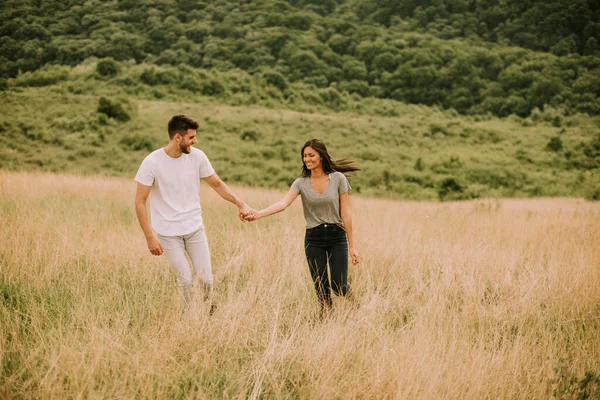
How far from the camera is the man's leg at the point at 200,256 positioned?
4.39 m

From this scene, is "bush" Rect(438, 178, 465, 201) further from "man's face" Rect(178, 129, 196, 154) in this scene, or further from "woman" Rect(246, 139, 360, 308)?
"man's face" Rect(178, 129, 196, 154)

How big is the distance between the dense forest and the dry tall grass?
38.6 m

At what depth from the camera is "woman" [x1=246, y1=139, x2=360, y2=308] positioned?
4508 millimetres

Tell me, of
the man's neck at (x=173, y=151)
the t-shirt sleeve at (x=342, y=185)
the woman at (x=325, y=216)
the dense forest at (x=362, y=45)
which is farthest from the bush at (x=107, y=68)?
the t-shirt sleeve at (x=342, y=185)

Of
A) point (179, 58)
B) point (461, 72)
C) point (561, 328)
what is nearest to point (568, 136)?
point (461, 72)

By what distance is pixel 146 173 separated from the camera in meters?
4.14

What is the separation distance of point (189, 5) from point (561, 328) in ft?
227

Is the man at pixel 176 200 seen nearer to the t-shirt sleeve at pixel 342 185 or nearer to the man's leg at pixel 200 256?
the man's leg at pixel 200 256

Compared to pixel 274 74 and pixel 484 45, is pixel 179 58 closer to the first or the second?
pixel 274 74

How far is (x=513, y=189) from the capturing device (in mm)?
22422

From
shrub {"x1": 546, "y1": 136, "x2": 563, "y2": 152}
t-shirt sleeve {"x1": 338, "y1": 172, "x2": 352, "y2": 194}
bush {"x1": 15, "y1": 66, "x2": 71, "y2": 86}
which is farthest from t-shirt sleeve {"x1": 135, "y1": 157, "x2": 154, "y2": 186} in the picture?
bush {"x1": 15, "y1": 66, "x2": 71, "y2": 86}

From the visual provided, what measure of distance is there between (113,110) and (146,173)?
95.4 feet

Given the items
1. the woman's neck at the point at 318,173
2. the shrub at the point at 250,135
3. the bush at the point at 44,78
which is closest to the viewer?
the woman's neck at the point at 318,173

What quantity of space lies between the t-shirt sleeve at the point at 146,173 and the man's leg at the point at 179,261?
54cm
